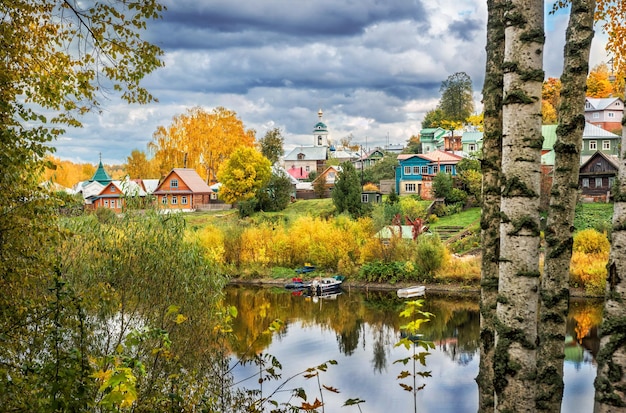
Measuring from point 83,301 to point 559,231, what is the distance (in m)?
3.28

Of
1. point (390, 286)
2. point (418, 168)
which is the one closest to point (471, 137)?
point (418, 168)

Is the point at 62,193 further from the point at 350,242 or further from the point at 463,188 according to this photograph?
the point at 463,188

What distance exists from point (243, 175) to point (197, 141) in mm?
11327

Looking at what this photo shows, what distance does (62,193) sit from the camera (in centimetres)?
499

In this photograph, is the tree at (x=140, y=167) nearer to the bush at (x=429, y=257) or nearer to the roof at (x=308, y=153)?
the roof at (x=308, y=153)

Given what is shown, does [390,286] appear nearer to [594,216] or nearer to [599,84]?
[594,216]

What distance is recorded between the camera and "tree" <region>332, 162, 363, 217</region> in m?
35.0

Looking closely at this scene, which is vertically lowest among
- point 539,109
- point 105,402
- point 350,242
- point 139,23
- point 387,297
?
point 387,297

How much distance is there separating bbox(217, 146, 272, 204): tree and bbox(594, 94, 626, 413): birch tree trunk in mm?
39256

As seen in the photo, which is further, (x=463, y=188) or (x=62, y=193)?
(x=463, y=188)

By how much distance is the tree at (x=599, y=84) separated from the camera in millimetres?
55287

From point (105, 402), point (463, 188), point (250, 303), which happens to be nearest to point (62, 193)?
point (105, 402)

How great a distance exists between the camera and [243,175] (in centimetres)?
4231

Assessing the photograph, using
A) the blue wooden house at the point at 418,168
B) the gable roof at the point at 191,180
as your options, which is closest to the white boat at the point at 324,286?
the blue wooden house at the point at 418,168
